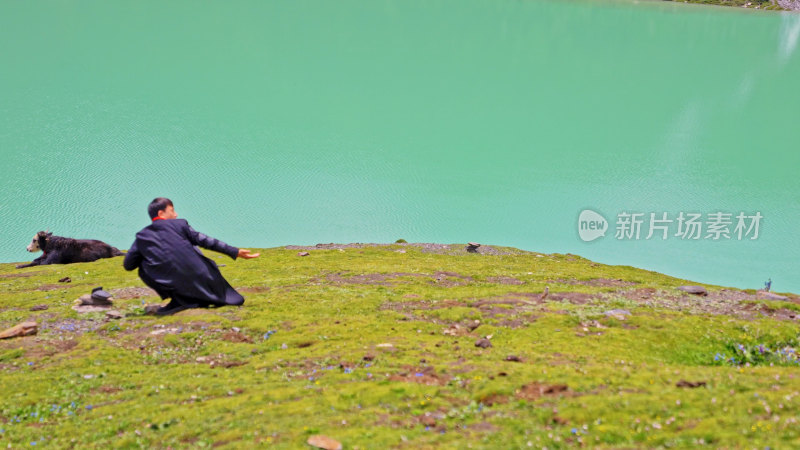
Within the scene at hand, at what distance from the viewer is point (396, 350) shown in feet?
46.7

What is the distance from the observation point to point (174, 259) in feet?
55.5

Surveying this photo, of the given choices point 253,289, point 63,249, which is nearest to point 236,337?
point 253,289

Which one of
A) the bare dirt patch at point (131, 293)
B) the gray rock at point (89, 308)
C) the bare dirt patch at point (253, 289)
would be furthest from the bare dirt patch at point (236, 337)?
the bare dirt patch at point (131, 293)

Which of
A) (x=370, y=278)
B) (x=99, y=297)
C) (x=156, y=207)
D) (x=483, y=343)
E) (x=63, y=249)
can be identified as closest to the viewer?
(x=483, y=343)

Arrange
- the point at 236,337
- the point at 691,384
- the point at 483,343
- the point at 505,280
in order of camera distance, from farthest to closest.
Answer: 1. the point at 505,280
2. the point at 236,337
3. the point at 483,343
4. the point at 691,384

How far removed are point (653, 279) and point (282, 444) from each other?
23.3 meters

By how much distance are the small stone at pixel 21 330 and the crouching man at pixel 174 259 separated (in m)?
2.89

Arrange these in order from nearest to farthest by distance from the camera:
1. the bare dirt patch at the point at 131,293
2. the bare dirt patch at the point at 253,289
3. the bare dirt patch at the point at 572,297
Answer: the bare dirt patch at the point at 572,297, the bare dirt patch at the point at 131,293, the bare dirt patch at the point at 253,289

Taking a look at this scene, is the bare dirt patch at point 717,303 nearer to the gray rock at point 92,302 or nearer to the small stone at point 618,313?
the small stone at point 618,313

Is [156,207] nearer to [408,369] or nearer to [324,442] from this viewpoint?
[408,369]

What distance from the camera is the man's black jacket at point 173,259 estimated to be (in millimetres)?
16922

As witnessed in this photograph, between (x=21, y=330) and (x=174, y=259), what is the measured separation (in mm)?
4377

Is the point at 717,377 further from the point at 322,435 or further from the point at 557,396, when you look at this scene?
the point at 322,435

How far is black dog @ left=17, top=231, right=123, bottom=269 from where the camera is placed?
32.6m
